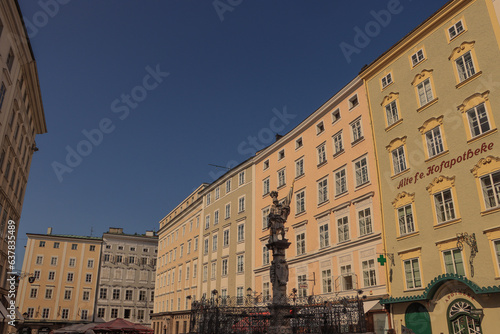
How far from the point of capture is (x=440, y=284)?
869 inches

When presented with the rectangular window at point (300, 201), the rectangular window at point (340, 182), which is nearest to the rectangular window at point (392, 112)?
the rectangular window at point (340, 182)

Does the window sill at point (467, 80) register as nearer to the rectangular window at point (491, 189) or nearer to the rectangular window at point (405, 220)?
the rectangular window at point (491, 189)

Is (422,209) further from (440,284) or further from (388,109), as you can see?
(388,109)

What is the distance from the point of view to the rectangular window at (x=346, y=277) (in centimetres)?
2894

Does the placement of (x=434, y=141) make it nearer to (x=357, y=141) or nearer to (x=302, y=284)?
(x=357, y=141)

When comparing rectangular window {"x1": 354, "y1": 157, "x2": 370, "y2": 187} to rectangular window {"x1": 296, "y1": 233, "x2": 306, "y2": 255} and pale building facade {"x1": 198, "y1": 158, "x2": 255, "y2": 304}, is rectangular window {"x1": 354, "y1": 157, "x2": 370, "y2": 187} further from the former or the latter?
pale building facade {"x1": 198, "y1": 158, "x2": 255, "y2": 304}

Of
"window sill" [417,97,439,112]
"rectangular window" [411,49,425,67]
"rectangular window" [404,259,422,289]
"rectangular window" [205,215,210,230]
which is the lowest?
"rectangular window" [404,259,422,289]

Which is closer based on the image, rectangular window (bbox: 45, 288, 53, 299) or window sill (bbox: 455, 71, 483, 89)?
window sill (bbox: 455, 71, 483, 89)

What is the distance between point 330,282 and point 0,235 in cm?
2768

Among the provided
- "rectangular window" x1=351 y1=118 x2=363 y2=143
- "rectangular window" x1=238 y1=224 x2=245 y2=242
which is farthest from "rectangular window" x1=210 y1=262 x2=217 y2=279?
"rectangular window" x1=351 y1=118 x2=363 y2=143

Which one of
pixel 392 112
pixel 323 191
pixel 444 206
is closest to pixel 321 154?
pixel 323 191

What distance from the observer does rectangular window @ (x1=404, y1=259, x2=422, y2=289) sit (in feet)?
78.6

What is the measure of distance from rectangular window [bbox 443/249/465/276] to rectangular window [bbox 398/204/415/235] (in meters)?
2.99

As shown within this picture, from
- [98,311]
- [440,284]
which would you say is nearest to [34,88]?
[440,284]
